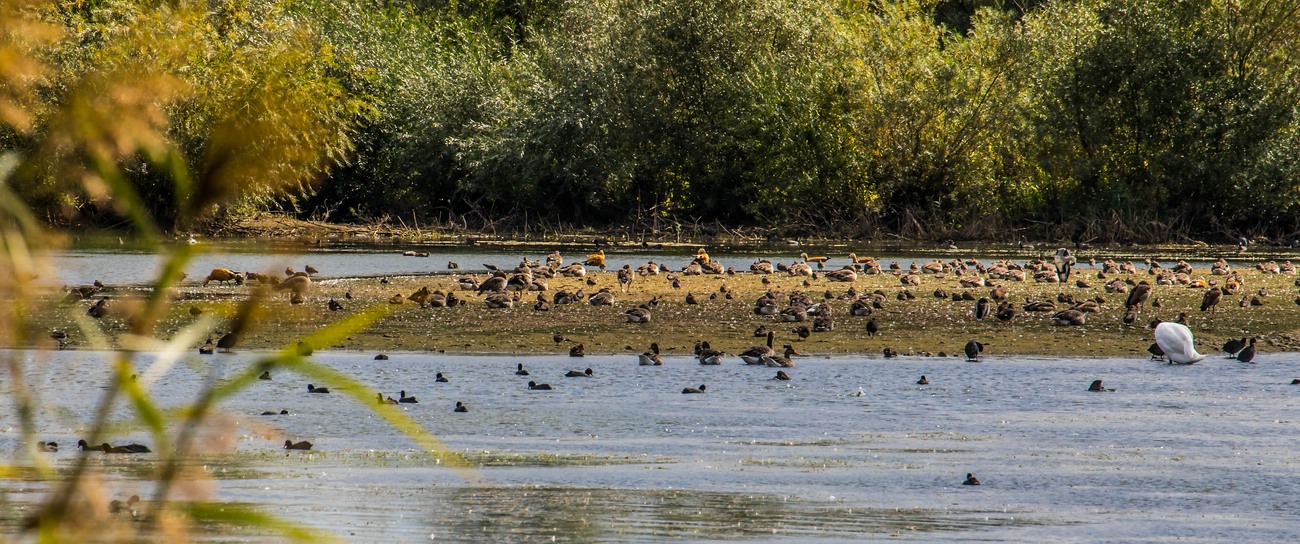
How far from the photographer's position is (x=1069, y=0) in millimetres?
45469

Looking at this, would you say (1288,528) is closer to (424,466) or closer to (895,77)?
(424,466)

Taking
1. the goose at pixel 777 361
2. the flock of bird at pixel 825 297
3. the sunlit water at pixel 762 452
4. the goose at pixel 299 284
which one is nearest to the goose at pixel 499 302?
the flock of bird at pixel 825 297

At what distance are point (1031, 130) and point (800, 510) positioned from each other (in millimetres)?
36297

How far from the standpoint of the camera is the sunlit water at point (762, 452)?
26.7ft

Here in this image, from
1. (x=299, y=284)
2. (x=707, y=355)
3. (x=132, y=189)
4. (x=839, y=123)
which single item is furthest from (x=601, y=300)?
(x=839, y=123)

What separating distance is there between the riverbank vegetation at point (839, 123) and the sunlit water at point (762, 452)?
27.1m

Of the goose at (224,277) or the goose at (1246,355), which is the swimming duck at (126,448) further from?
the goose at (224,277)

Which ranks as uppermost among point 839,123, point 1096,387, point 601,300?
point 839,123

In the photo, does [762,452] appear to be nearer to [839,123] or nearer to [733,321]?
[733,321]

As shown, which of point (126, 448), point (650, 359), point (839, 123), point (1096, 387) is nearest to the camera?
point (126, 448)

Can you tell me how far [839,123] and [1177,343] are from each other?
28.7 m

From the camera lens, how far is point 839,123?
44250mm

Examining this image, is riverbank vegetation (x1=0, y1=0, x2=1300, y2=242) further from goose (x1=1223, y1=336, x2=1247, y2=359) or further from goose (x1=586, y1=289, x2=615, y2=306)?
goose (x1=1223, y1=336, x2=1247, y2=359)

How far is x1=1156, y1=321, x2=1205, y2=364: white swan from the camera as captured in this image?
15953 mm
